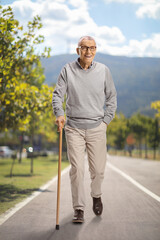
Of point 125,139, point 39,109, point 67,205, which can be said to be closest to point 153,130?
point 125,139

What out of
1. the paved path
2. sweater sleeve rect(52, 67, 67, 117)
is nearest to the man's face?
sweater sleeve rect(52, 67, 67, 117)

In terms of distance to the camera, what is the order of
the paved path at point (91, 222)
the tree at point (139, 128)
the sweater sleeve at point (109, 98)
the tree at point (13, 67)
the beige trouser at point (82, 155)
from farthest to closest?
the tree at point (139, 128)
the tree at point (13, 67)
the sweater sleeve at point (109, 98)
the beige trouser at point (82, 155)
the paved path at point (91, 222)

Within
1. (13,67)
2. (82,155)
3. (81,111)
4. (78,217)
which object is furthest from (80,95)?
(13,67)

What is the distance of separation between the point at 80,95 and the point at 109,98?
60 centimetres

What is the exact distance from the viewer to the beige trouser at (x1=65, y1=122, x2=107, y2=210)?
5.06 metres

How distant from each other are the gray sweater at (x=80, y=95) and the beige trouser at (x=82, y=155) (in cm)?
11

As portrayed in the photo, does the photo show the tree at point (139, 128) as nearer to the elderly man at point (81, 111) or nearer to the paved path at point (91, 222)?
the paved path at point (91, 222)

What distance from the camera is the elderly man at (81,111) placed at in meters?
5.08

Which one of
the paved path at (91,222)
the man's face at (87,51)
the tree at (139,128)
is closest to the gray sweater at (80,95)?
the man's face at (87,51)

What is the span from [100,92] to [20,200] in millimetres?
3238

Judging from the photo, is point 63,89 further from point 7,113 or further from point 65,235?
point 7,113

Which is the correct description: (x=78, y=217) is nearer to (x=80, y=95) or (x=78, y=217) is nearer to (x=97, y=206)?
(x=97, y=206)

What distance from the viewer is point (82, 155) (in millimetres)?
5184

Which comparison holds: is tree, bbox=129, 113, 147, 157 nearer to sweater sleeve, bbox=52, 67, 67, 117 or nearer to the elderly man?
the elderly man
